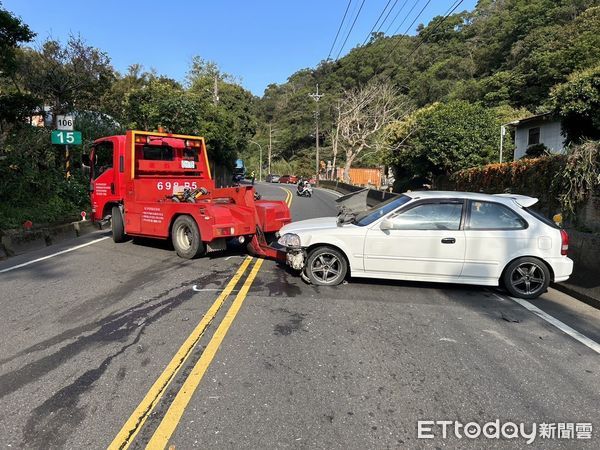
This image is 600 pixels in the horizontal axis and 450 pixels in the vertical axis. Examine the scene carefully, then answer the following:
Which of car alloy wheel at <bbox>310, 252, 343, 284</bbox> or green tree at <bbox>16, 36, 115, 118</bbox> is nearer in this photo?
car alloy wheel at <bbox>310, 252, 343, 284</bbox>

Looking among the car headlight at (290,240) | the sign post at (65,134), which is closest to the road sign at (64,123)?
the sign post at (65,134)

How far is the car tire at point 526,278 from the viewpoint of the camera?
6.57 metres

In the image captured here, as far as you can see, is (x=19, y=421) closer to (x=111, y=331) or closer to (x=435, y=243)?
(x=111, y=331)

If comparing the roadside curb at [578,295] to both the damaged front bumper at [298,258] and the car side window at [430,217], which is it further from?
the damaged front bumper at [298,258]

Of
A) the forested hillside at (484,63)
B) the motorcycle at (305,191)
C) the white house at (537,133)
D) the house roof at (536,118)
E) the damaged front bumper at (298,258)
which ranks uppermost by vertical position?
the forested hillside at (484,63)

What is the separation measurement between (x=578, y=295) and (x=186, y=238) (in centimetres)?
689

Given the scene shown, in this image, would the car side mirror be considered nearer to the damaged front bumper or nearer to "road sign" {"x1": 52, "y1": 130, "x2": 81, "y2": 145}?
the damaged front bumper

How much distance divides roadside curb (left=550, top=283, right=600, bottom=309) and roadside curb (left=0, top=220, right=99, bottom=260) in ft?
35.2

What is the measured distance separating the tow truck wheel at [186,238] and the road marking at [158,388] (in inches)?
118

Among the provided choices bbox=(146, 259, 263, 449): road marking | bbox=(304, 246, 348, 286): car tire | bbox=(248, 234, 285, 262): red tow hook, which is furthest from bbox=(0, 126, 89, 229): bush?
bbox=(146, 259, 263, 449): road marking

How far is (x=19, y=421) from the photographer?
128 inches

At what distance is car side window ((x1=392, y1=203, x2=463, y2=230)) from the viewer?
6.70 metres

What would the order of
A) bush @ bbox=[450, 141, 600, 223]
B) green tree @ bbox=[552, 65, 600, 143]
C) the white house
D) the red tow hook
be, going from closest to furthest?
the red tow hook, bush @ bbox=[450, 141, 600, 223], green tree @ bbox=[552, 65, 600, 143], the white house

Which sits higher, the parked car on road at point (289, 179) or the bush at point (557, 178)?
the parked car on road at point (289, 179)
